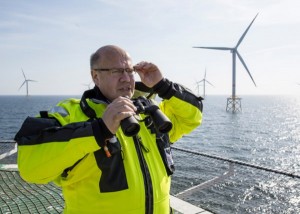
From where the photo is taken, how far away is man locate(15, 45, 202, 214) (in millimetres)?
2359

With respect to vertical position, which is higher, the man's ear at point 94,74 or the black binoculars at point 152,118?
the man's ear at point 94,74

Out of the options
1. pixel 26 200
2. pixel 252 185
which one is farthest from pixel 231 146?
pixel 26 200

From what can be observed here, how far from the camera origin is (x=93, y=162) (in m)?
2.60

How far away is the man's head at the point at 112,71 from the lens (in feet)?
9.55

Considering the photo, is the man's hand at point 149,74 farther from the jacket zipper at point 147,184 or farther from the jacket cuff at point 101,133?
the jacket cuff at point 101,133

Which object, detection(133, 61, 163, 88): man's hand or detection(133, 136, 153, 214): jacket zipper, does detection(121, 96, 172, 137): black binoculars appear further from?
detection(133, 61, 163, 88): man's hand

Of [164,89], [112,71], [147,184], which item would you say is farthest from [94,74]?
[147,184]

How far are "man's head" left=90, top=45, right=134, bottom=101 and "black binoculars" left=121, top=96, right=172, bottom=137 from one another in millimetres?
228

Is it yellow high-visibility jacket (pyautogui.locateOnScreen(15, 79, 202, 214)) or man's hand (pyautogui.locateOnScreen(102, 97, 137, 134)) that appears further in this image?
yellow high-visibility jacket (pyautogui.locateOnScreen(15, 79, 202, 214))

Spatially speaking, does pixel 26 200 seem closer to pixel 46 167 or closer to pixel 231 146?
pixel 46 167

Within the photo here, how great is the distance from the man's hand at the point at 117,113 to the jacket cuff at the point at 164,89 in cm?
107

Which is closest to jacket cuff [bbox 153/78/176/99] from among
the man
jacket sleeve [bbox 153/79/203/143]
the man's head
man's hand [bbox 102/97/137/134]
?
jacket sleeve [bbox 153/79/203/143]

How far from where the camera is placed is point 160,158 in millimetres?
2955

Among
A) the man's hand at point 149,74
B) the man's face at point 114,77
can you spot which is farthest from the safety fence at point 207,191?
the man's face at point 114,77
